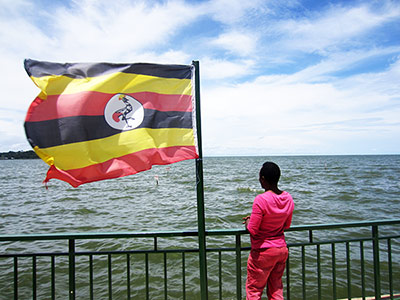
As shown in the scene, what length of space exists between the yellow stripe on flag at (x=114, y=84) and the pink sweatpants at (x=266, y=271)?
183 cm

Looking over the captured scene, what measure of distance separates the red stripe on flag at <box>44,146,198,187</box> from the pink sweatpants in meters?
1.21

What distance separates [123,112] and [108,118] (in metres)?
0.16

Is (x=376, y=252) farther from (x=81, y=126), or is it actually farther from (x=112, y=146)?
(x=81, y=126)

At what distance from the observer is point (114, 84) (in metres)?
2.77

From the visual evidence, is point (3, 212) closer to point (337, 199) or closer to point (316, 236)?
point (316, 236)

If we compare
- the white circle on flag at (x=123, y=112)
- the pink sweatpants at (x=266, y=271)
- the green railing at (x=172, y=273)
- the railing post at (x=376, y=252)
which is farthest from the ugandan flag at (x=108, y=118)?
the green railing at (x=172, y=273)

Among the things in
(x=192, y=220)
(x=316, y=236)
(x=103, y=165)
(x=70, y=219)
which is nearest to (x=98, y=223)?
(x=70, y=219)

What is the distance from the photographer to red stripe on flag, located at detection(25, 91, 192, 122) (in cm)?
260

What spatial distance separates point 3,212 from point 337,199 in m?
21.3

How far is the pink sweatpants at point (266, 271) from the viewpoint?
2730 millimetres

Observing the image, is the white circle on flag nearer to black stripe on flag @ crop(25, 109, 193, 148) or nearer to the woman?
black stripe on flag @ crop(25, 109, 193, 148)

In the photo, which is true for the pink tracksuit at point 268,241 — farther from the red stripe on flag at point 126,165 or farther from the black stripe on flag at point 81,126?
the black stripe on flag at point 81,126

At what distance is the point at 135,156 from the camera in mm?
2742

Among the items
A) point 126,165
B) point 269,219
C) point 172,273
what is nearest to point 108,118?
point 126,165
